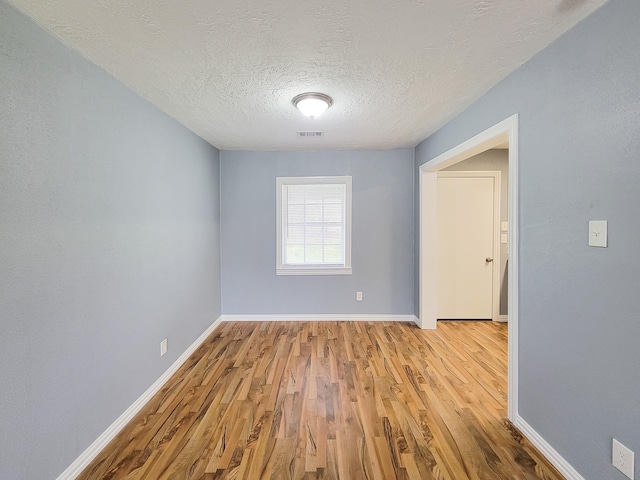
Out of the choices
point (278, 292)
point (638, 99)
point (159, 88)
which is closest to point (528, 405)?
point (638, 99)

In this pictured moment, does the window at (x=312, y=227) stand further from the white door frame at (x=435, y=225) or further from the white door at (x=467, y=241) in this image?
the white door at (x=467, y=241)

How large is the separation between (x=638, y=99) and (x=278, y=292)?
378cm

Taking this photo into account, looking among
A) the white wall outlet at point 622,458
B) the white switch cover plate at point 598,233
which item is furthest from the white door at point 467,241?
the white wall outlet at point 622,458

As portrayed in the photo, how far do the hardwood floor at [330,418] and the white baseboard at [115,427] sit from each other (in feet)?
0.14

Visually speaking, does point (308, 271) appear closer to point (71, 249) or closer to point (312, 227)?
point (312, 227)

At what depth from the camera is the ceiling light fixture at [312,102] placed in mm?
2219

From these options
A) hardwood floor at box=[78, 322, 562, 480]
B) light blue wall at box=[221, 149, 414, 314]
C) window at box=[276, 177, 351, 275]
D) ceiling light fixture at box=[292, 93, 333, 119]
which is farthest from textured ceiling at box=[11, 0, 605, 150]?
hardwood floor at box=[78, 322, 562, 480]

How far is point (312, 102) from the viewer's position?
7.39 ft

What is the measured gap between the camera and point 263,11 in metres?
1.35

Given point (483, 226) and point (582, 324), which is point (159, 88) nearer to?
point (582, 324)

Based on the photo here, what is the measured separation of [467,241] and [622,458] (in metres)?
3.03

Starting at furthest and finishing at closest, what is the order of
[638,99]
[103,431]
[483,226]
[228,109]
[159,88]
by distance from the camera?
[483,226] < [228,109] < [159,88] < [103,431] < [638,99]

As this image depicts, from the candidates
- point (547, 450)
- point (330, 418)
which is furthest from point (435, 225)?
point (330, 418)

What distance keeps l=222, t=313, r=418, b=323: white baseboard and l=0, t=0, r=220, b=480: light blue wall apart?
1598mm
